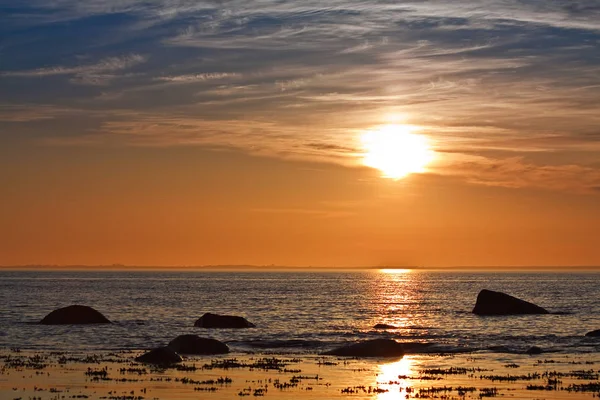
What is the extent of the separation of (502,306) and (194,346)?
6298 centimetres

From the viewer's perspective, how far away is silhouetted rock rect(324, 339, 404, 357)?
6244 centimetres

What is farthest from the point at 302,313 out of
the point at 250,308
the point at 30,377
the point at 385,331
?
the point at 30,377

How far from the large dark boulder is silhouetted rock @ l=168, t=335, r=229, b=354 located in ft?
197

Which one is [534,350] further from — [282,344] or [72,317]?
[72,317]

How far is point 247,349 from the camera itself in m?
68.4

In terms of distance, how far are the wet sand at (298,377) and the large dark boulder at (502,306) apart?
52311 mm

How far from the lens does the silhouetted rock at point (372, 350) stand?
62.4 metres

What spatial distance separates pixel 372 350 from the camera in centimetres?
6266

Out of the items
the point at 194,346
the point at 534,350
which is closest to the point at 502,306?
the point at 534,350

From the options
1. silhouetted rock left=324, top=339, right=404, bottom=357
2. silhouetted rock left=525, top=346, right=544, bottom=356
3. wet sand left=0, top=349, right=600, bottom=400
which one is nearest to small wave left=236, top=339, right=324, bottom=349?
silhouetted rock left=324, top=339, right=404, bottom=357

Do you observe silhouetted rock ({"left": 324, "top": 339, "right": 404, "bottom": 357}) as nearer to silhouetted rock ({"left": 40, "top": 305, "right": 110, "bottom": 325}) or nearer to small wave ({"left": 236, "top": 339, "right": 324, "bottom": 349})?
small wave ({"left": 236, "top": 339, "right": 324, "bottom": 349})

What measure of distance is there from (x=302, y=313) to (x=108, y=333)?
40.3 metres

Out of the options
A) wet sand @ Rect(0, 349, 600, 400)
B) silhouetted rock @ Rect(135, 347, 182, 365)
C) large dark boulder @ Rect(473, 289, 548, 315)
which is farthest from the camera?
large dark boulder @ Rect(473, 289, 548, 315)

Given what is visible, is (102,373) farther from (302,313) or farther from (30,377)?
(302,313)
